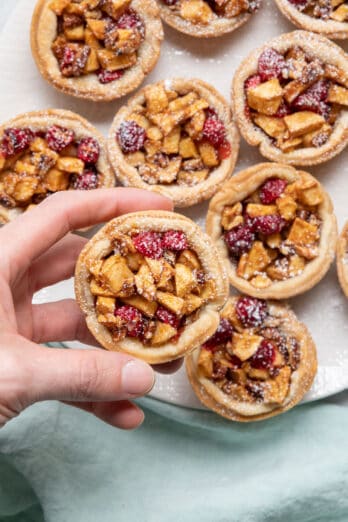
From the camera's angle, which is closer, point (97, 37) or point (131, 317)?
point (131, 317)

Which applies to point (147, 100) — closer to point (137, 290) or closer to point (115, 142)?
point (115, 142)

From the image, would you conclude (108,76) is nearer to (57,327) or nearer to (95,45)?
(95,45)

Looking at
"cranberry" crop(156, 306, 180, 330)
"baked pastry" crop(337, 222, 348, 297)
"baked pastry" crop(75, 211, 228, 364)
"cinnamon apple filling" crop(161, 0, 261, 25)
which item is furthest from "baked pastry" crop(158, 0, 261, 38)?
"cranberry" crop(156, 306, 180, 330)

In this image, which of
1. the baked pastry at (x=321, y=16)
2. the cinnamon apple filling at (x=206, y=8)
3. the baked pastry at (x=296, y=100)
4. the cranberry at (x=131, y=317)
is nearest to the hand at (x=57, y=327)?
the cranberry at (x=131, y=317)

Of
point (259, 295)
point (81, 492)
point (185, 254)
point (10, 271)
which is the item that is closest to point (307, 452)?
point (259, 295)

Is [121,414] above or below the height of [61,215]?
below

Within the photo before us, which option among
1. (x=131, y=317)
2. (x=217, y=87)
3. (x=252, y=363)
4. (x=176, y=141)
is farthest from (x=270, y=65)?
(x=131, y=317)
